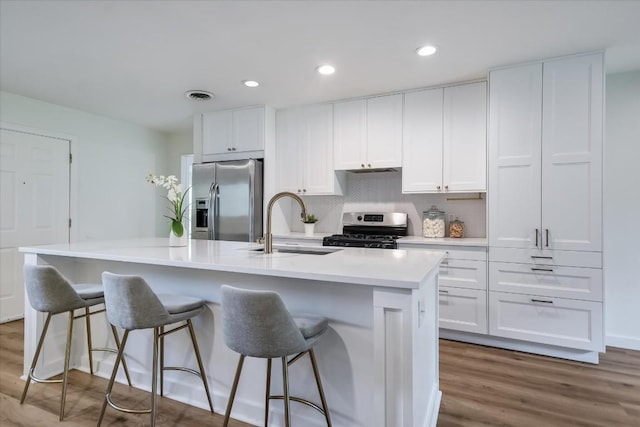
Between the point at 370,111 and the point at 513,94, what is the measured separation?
1309mm

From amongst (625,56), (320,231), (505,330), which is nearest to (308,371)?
(505,330)

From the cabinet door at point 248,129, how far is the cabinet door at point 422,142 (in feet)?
5.23

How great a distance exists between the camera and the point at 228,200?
4105 millimetres

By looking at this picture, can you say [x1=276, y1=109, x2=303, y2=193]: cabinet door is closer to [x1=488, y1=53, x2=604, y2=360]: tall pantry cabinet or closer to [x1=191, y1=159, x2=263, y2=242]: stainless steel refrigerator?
[x1=191, y1=159, x2=263, y2=242]: stainless steel refrigerator

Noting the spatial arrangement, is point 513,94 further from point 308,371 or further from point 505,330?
point 308,371

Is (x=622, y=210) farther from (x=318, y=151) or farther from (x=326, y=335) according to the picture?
(x=326, y=335)

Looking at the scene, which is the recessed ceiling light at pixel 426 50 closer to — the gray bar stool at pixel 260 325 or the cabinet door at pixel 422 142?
the cabinet door at pixel 422 142

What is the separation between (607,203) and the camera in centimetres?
310

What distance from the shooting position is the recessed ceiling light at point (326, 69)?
2989mm

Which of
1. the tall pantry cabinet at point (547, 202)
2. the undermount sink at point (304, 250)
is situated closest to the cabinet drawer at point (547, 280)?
the tall pantry cabinet at point (547, 202)

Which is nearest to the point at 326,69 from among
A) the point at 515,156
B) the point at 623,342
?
the point at 515,156

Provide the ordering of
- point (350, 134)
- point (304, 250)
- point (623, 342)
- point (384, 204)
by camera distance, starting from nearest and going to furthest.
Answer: point (304, 250), point (623, 342), point (350, 134), point (384, 204)

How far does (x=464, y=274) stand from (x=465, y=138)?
1222 millimetres

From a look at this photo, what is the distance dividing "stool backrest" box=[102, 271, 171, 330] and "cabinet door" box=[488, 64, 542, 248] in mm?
2556
